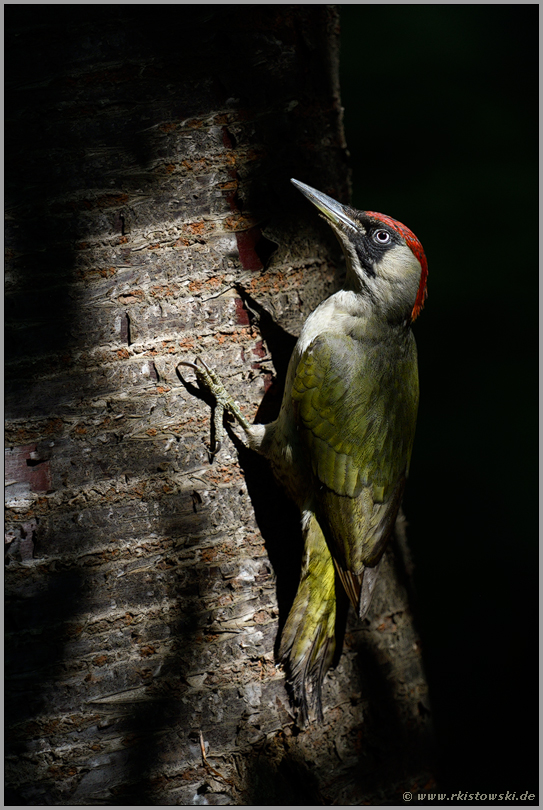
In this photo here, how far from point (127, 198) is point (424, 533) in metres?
3.25

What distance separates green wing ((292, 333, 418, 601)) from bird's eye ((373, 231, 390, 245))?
1.49ft

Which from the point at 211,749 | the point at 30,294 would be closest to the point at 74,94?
the point at 30,294

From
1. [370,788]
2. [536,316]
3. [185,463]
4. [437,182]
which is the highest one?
[437,182]

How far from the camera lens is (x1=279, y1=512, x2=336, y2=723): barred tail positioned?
1975mm

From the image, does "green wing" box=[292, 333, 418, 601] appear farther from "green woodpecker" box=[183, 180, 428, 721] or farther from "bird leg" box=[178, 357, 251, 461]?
"bird leg" box=[178, 357, 251, 461]

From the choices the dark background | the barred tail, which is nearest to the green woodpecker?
the barred tail

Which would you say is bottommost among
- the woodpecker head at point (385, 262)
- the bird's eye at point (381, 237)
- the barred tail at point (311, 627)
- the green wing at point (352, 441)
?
the barred tail at point (311, 627)

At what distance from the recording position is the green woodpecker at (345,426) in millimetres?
2066

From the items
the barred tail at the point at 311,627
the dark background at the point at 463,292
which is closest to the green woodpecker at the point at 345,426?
the barred tail at the point at 311,627

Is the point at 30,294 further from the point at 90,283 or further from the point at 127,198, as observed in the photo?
the point at 127,198

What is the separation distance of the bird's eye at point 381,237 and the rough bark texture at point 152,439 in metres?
0.49

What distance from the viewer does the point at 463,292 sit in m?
4.11

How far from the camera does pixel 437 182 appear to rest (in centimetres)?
412

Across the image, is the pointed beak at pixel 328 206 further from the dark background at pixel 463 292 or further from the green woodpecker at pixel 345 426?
the dark background at pixel 463 292
